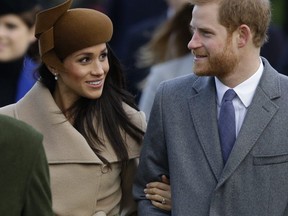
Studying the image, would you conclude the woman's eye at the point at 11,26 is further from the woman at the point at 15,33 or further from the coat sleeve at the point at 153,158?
the coat sleeve at the point at 153,158

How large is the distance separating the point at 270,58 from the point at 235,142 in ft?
11.3

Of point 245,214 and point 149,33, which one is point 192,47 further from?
point 149,33

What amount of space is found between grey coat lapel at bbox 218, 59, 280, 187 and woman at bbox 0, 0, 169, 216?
522mm

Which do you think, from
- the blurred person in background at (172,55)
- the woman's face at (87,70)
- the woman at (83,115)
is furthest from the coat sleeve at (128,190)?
the blurred person in background at (172,55)

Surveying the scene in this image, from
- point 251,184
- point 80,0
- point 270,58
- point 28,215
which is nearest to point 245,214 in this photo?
point 251,184

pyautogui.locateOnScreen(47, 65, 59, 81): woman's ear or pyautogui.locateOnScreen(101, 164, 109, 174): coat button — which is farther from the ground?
pyautogui.locateOnScreen(47, 65, 59, 81): woman's ear

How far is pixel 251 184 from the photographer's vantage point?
5.99m

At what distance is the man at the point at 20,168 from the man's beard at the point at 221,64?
4.10 feet

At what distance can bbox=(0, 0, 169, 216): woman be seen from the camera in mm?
6332

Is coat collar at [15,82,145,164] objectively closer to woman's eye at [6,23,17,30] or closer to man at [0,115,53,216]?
man at [0,115,53,216]

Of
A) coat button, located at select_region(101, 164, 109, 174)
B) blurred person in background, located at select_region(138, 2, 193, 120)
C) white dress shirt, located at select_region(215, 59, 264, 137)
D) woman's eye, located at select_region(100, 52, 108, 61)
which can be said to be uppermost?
woman's eye, located at select_region(100, 52, 108, 61)

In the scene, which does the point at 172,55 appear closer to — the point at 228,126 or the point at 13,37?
the point at 13,37

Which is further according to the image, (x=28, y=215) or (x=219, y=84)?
(x=219, y=84)

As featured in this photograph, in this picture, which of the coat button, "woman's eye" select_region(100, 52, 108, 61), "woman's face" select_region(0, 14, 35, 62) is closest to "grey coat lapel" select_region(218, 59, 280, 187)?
the coat button
